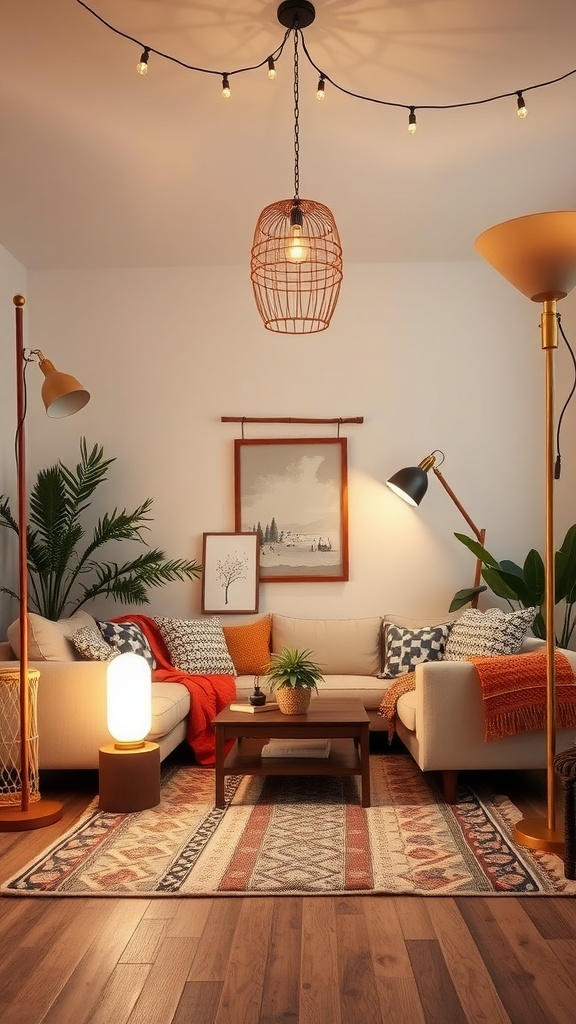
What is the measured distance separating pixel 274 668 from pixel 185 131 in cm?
259

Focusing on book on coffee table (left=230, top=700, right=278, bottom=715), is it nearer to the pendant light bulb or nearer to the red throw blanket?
the red throw blanket

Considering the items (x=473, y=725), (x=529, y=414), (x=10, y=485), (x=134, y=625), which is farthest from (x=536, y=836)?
(x=10, y=485)

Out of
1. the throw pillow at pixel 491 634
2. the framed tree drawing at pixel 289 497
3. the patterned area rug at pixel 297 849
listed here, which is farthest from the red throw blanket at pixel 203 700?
the throw pillow at pixel 491 634

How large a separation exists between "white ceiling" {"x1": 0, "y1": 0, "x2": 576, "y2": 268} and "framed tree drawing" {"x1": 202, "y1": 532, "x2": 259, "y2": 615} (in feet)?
6.26

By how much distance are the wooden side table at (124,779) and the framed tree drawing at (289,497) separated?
2.32 m

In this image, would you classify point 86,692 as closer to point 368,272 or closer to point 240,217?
point 240,217

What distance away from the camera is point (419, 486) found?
574 cm

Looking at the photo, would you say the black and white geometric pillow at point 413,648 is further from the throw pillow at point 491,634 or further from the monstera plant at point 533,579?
the monstera plant at point 533,579

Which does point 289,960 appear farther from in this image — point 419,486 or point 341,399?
point 341,399

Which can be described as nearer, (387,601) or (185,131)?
(185,131)

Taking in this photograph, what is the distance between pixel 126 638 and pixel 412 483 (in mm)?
1943

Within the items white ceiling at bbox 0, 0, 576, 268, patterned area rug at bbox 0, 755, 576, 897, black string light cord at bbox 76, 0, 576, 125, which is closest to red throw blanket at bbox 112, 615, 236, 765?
patterned area rug at bbox 0, 755, 576, 897

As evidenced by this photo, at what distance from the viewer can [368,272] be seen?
6.29 metres

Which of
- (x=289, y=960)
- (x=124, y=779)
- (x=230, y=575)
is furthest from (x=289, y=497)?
(x=289, y=960)
